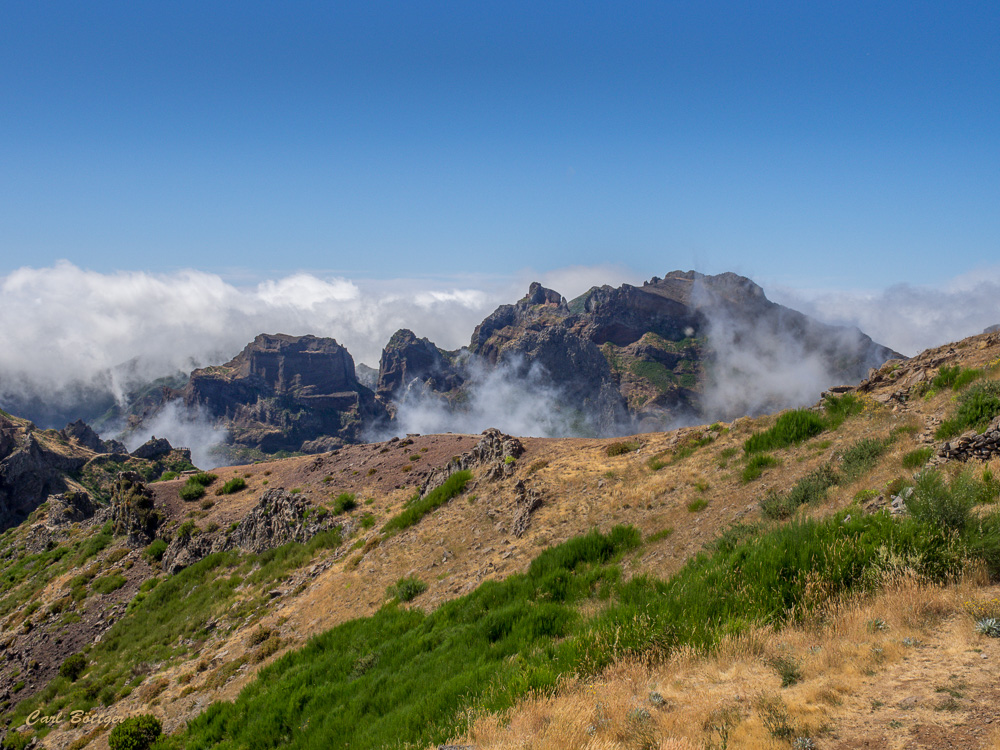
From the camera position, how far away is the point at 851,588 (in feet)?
27.7

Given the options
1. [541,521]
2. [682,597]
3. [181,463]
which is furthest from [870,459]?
[181,463]

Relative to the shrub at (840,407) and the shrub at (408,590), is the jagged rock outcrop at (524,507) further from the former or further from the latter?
the shrub at (840,407)

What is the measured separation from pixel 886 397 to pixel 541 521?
517 inches

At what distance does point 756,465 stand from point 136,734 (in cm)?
2263

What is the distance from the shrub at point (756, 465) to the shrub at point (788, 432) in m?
1.30

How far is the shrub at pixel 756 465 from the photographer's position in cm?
1620

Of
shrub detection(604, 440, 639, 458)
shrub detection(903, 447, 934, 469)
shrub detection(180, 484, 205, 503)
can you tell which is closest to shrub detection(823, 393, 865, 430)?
shrub detection(903, 447, 934, 469)

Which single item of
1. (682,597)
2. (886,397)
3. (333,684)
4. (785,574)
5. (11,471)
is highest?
(886,397)

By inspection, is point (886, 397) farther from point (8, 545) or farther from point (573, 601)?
point (8, 545)

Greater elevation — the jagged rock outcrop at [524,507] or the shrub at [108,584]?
the jagged rock outcrop at [524,507]

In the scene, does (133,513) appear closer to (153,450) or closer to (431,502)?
(431,502)

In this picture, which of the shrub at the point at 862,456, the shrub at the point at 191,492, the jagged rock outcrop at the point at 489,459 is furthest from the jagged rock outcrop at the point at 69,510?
the shrub at the point at 862,456

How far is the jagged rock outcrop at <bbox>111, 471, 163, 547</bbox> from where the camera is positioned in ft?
127

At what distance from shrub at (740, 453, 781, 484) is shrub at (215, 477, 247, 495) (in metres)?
41.5
